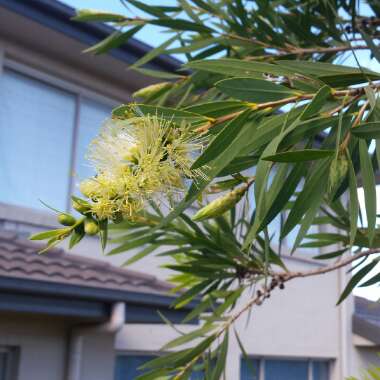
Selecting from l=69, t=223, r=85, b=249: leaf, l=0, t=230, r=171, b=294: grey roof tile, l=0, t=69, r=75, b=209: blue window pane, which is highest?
l=0, t=69, r=75, b=209: blue window pane

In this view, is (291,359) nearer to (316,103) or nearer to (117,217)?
(316,103)

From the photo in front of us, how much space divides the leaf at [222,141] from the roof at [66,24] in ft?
16.3

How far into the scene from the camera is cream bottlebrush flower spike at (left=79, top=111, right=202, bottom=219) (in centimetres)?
137

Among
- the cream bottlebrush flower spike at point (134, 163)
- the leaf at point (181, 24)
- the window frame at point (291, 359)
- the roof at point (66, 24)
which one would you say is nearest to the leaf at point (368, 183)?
A: the cream bottlebrush flower spike at point (134, 163)

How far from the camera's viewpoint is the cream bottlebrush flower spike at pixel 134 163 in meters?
1.37

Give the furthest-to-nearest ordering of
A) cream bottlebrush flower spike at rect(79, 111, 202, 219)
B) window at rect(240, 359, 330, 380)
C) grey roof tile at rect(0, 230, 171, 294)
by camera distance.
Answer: window at rect(240, 359, 330, 380), grey roof tile at rect(0, 230, 171, 294), cream bottlebrush flower spike at rect(79, 111, 202, 219)

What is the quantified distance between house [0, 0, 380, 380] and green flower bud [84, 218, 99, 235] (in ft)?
12.0

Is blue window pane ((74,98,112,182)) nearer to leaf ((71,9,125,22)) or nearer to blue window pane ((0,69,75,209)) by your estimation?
blue window pane ((0,69,75,209))

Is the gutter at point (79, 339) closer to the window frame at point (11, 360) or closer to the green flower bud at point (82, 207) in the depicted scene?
the window frame at point (11, 360)

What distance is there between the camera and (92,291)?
5.62m

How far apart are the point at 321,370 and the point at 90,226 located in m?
10.4

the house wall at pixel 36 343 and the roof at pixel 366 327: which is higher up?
the roof at pixel 366 327

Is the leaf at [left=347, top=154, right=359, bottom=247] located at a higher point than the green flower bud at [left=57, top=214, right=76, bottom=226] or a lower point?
higher

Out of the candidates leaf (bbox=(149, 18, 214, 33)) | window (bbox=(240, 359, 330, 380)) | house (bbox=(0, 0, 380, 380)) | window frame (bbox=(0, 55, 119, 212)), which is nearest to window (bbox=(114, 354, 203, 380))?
house (bbox=(0, 0, 380, 380))
